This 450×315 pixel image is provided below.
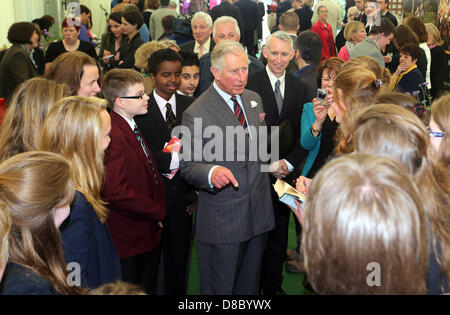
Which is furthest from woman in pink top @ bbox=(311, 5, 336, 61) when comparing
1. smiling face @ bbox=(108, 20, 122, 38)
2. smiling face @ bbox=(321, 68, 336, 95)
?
smiling face @ bbox=(321, 68, 336, 95)

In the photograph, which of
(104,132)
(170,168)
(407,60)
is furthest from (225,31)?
(104,132)

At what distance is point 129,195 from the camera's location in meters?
2.90

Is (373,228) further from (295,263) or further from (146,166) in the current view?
(295,263)

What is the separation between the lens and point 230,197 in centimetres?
312

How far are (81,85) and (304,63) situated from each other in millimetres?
2554

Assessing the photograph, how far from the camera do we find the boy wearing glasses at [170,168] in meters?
3.58

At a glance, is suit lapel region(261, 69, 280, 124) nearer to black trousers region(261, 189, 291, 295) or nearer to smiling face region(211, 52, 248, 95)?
black trousers region(261, 189, 291, 295)

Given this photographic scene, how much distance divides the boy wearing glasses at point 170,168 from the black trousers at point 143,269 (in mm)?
214

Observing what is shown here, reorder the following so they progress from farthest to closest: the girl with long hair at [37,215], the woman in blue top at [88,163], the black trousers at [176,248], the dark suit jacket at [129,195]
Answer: the black trousers at [176,248] < the dark suit jacket at [129,195] < the woman in blue top at [88,163] < the girl with long hair at [37,215]

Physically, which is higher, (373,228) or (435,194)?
(373,228)

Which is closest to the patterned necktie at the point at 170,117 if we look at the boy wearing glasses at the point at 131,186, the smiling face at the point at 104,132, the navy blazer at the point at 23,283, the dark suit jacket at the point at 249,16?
the boy wearing glasses at the point at 131,186

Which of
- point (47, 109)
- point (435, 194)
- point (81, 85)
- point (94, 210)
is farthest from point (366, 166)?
point (81, 85)

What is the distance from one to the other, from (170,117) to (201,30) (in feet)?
8.21

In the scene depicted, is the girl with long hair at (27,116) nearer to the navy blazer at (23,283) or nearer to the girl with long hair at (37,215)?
the girl with long hair at (37,215)
